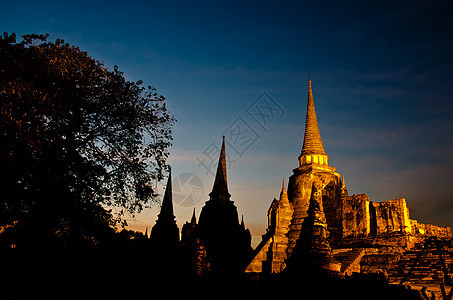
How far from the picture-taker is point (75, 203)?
12.0m

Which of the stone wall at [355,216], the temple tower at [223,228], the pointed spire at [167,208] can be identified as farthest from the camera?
the pointed spire at [167,208]

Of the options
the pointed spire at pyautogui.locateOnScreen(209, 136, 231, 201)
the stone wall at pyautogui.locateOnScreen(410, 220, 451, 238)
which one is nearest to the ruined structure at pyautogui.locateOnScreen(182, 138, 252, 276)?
the pointed spire at pyautogui.locateOnScreen(209, 136, 231, 201)

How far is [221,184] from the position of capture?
138ft

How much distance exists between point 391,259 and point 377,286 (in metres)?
17.8

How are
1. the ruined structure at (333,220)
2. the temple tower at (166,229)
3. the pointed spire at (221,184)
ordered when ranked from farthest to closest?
the pointed spire at (221,184) → the temple tower at (166,229) → the ruined structure at (333,220)

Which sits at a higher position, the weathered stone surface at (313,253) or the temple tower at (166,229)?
the temple tower at (166,229)

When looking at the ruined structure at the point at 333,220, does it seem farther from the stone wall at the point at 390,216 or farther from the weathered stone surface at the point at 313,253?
the weathered stone surface at the point at 313,253

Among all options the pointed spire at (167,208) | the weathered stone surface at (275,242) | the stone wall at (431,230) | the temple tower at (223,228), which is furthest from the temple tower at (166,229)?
the stone wall at (431,230)

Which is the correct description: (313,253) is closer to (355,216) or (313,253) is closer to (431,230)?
(355,216)

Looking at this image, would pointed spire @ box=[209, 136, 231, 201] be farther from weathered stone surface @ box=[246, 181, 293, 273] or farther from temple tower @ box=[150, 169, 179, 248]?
weathered stone surface @ box=[246, 181, 293, 273]

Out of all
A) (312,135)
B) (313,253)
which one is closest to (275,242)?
(313,253)

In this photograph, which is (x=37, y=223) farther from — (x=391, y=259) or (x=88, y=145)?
(x=391, y=259)

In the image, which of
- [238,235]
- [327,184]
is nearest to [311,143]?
[327,184]

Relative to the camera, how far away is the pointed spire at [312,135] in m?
41.2
